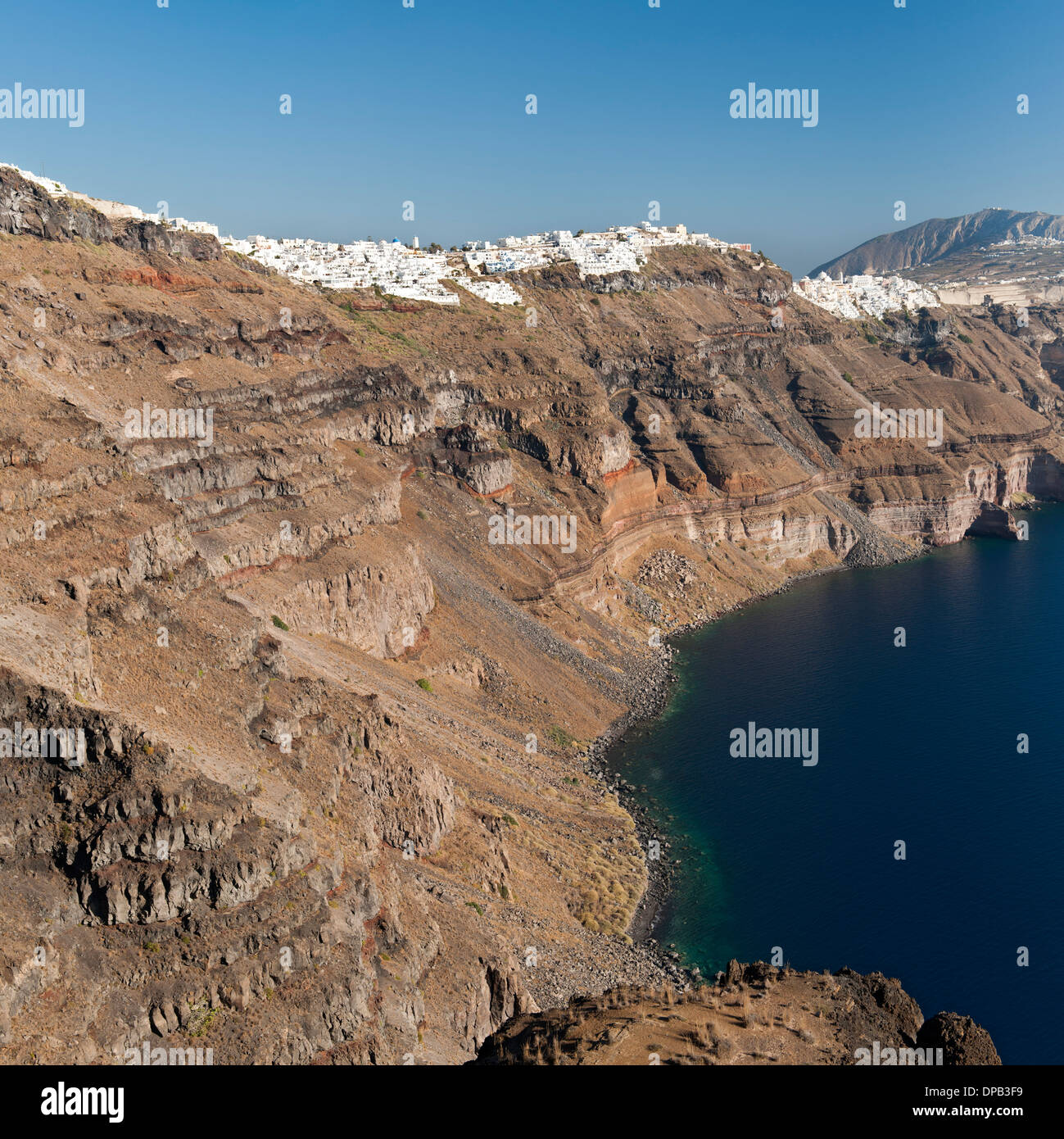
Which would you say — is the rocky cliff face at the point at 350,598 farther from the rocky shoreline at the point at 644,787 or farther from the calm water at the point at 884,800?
the calm water at the point at 884,800

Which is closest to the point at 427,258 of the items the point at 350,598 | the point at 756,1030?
the point at 350,598

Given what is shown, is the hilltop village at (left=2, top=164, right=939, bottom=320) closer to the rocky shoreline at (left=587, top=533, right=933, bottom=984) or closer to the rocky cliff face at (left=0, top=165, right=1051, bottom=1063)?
the rocky cliff face at (left=0, top=165, right=1051, bottom=1063)

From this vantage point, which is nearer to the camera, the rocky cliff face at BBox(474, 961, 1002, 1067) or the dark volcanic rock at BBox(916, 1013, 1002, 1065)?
the rocky cliff face at BBox(474, 961, 1002, 1067)

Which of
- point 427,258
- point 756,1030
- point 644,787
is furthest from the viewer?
point 427,258

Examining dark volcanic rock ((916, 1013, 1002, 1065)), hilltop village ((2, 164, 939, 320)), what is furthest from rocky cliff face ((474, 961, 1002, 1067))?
hilltop village ((2, 164, 939, 320))

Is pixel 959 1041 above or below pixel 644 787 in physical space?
above

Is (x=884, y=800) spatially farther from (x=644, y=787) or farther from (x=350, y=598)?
(x=350, y=598)
